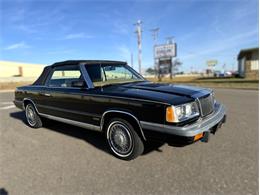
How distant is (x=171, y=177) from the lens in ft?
9.21

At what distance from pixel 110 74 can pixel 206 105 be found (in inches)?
79.0

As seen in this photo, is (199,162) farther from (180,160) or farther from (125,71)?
(125,71)

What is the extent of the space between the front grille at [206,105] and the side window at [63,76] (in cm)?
252

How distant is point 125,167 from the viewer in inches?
123

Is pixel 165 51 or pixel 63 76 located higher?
pixel 165 51

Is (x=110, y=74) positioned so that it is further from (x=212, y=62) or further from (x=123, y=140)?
(x=212, y=62)

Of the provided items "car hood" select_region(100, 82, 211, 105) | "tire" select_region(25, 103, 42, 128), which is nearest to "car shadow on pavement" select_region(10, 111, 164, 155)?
"tire" select_region(25, 103, 42, 128)

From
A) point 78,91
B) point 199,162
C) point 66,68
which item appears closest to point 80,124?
point 78,91

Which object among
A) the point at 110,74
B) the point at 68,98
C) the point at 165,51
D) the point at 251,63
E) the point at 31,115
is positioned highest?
the point at 165,51

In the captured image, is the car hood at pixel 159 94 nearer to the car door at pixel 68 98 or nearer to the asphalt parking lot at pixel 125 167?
the car door at pixel 68 98

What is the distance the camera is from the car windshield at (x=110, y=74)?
3946 mm

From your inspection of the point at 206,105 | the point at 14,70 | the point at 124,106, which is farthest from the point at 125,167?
the point at 14,70

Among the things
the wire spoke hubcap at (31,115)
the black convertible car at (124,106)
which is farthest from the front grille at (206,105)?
the wire spoke hubcap at (31,115)

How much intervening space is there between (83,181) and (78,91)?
175 centimetres
